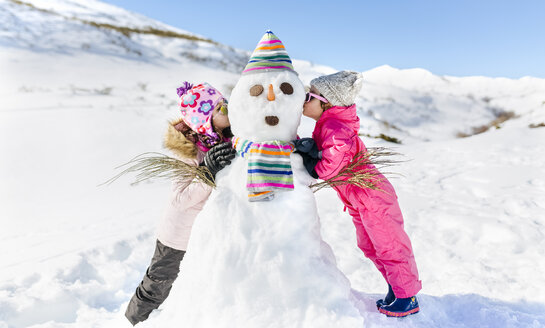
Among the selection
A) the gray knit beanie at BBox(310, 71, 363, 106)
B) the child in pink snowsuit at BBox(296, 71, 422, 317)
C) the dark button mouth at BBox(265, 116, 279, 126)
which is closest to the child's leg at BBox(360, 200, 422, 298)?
the child in pink snowsuit at BBox(296, 71, 422, 317)

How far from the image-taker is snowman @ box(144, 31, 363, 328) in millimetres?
1121

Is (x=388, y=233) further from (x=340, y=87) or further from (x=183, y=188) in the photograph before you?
(x=183, y=188)

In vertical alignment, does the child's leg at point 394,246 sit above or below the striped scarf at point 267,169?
below

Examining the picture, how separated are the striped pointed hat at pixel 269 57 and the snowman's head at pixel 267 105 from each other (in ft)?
0.07

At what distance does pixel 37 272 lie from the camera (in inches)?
84.7

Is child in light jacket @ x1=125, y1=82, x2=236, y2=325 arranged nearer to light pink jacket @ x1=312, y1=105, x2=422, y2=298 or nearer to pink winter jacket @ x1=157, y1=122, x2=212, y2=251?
pink winter jacket @ x1=157, y1=122, x2=212, y2=251

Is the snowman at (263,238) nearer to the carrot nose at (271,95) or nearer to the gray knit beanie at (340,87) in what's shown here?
the carrot nose at (271,95)

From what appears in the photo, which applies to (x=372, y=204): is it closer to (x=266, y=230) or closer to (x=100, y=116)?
(x=266, y=230)

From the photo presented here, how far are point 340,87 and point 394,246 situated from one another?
72cm

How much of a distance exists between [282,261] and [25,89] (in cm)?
754

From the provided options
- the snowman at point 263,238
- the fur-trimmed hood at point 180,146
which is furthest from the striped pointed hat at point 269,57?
the fur-trimmed hood at point 180,146

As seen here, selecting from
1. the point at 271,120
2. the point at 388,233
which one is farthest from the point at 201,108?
the point at 388,233

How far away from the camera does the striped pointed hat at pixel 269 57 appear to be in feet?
4.15

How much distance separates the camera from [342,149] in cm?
125
